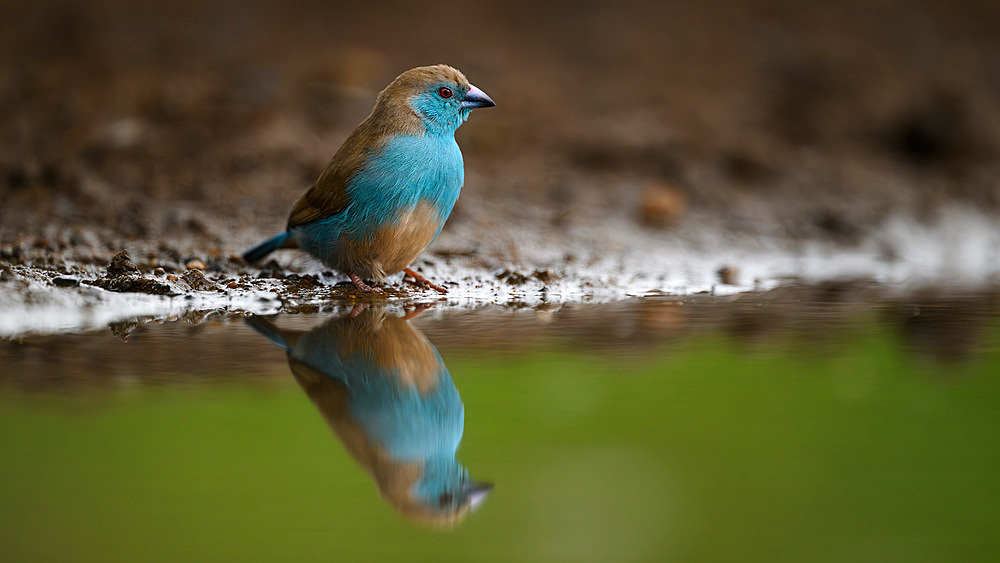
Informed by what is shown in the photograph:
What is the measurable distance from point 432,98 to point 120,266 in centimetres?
149

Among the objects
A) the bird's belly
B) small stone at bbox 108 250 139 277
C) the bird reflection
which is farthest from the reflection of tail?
small stone at bbox 108 250 139 277

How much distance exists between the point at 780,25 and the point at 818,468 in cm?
799

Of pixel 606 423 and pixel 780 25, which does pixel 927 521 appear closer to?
pixel 606 423

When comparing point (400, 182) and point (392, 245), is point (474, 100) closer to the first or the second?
point (400, 182)

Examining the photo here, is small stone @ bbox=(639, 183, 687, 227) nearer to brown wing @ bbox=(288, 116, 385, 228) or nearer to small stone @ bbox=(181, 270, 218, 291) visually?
brown wing @ bbox=(288, 116, 385, 228)

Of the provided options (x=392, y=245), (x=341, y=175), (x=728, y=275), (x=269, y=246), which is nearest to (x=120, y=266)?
(x=269, y=246)

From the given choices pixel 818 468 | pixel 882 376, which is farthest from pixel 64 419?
pixel 882 376

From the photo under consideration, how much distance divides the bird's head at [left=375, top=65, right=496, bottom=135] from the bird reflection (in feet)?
3.50

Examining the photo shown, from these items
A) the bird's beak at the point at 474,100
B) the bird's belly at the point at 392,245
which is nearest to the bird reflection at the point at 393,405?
the bird's belly at the point at 392,245

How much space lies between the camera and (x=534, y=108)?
7.73 meters

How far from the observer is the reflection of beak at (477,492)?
1.77 m

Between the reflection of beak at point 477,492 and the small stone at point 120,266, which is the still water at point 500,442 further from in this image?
the small stone at point 120,266

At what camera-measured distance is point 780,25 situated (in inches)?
361

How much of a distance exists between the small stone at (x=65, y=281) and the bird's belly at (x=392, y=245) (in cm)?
107
